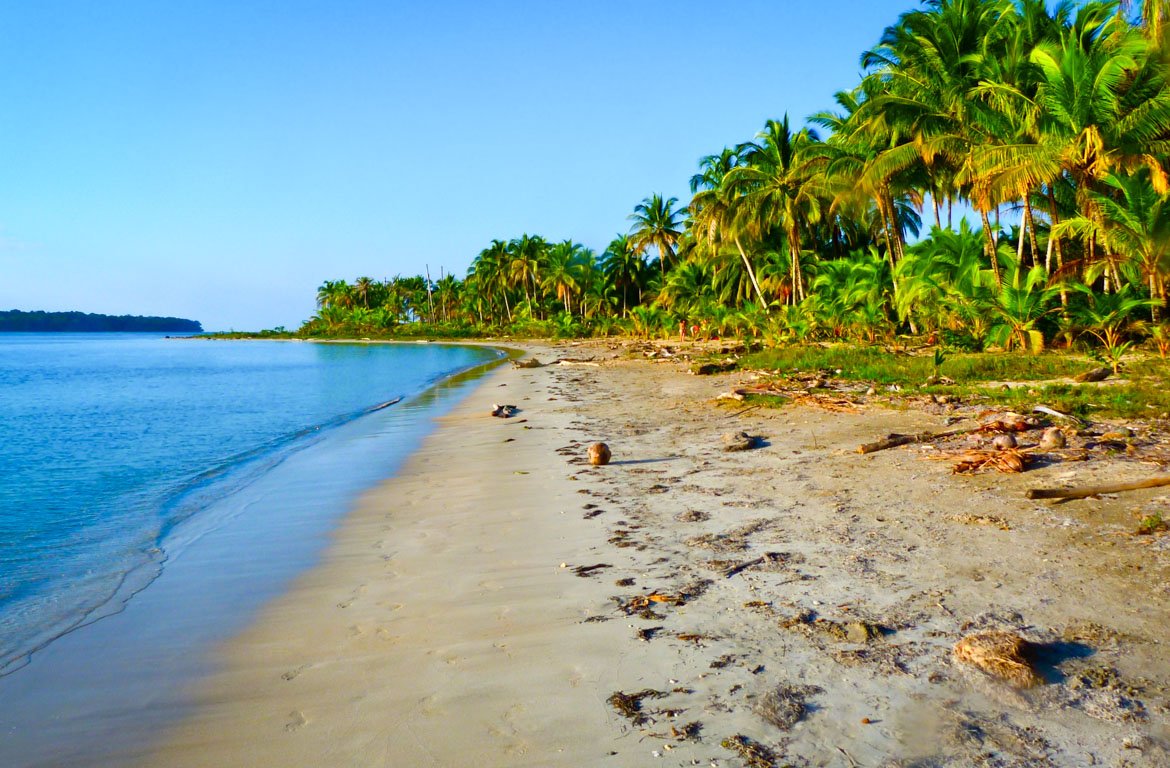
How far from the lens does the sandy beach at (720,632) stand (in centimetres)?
326

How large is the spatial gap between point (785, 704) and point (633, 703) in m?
0.71

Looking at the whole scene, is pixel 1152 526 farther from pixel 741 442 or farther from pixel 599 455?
pixel 599 455

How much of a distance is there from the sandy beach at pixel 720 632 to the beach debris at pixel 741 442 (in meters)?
1.70

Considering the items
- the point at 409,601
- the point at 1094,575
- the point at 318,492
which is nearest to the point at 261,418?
the point at 318,492

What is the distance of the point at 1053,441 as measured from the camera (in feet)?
25.1

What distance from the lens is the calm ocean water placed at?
6.14 meters

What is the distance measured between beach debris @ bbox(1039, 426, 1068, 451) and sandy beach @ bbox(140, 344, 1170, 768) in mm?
629

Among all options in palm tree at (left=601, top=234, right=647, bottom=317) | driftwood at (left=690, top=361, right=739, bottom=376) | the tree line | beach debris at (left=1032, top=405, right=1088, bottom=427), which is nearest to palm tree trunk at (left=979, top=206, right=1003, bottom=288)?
the tree line

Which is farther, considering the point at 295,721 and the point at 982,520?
the point at 982,520

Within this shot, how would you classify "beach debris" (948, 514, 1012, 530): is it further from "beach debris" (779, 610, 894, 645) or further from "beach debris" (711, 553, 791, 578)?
"beach debris" (779, 610, 894, 645)

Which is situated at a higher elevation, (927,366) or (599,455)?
(927,366)

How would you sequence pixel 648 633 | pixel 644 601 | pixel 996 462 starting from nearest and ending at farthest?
pixel 648 633 < pixel 644 601 < pixel 996 462

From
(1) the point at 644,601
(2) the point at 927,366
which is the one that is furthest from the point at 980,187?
(1) the point at 644,601

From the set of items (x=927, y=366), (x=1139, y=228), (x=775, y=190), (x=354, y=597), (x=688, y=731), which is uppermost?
(x=775, y=190)
